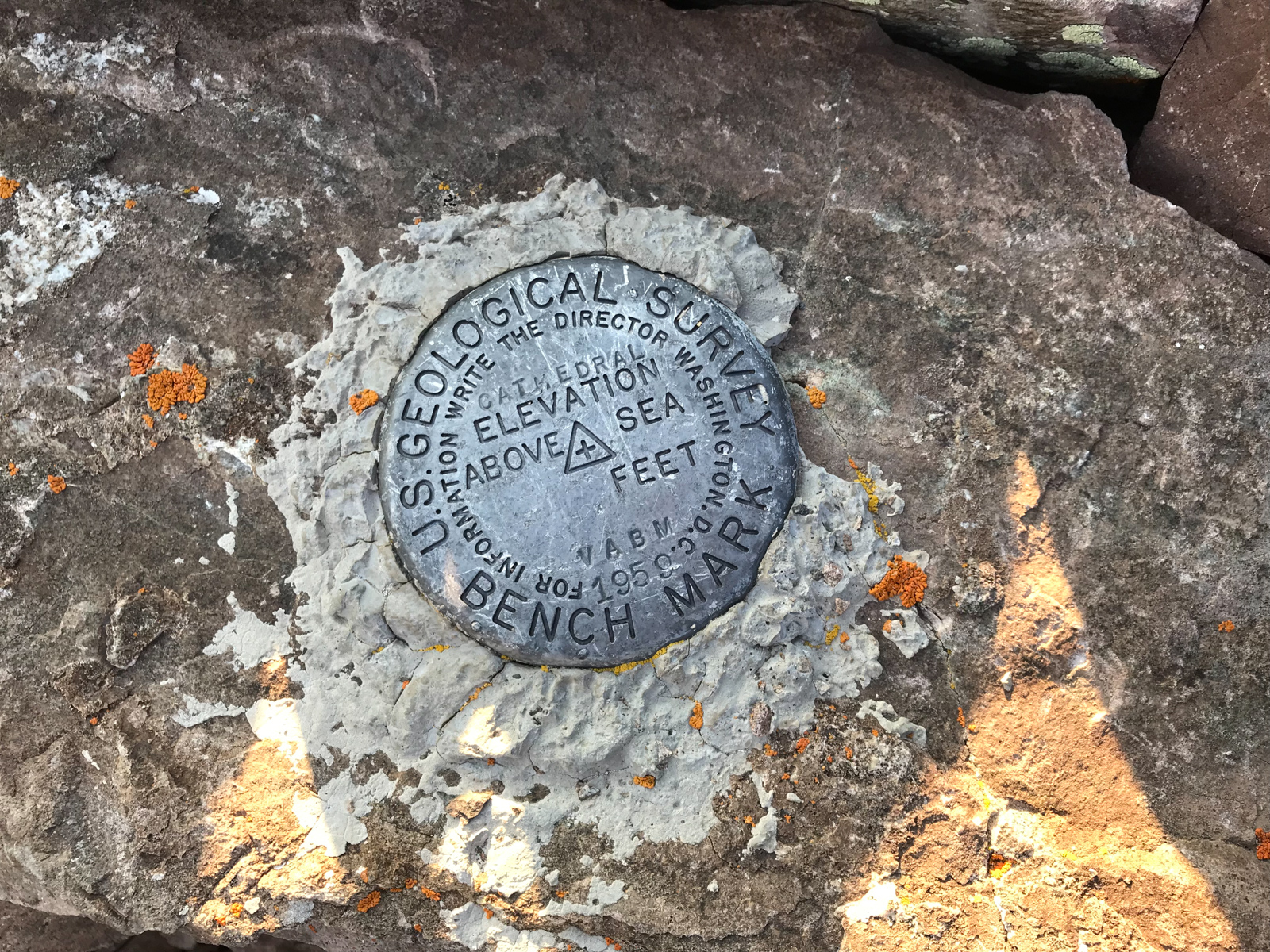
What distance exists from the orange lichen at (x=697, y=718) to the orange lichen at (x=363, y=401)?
48.2 inches

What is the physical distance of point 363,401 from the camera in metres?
2.51

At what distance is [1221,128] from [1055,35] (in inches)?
21.8

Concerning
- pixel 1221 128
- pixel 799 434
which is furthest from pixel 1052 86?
pixel 799 434

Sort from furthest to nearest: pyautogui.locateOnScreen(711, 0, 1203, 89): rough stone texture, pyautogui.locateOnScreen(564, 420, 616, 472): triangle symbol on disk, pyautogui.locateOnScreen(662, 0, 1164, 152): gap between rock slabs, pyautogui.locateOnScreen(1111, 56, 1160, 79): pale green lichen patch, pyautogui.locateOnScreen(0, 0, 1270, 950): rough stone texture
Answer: pyautogui.locateOnScreen(662, 0, 1164, 152): gap between rock slabs < pyautogui.locateOnScreen(1111, 56, 1160, 79): pale green lichen patch < pyautogui.locateOnScreen(711, 0, 1203, 89): rough stone texture < pyautogui.locateOnScreen(564, 420, 616, 472): triangle symbol on disk < pyautogui.locateOnScreen(0, 0, 1270, 950): rough stone texture

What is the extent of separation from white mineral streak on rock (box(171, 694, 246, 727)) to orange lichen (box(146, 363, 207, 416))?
0.80 metres

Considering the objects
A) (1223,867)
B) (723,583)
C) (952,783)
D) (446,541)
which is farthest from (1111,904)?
(446,541)

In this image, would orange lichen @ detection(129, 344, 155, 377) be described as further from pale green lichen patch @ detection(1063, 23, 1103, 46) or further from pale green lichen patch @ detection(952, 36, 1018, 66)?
pale green lichen patch @ detection(1063, 23, 1103, 46)

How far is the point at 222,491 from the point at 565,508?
0.96 meters

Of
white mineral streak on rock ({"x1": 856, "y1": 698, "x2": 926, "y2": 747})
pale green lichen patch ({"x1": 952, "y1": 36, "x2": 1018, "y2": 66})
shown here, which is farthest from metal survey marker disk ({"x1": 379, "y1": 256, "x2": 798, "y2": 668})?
pale green lichen patch ({"x1": 952, "y1": 36, "x2": 1018, "y2": 66})

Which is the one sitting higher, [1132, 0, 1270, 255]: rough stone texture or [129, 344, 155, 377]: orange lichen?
[1132, 0, 1270, 255]: rough stone texture

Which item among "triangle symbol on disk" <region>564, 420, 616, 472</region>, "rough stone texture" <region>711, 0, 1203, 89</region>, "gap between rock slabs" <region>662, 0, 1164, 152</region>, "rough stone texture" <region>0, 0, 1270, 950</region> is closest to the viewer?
"rough stone texture" <region>0, 0, 1270, 950</region>

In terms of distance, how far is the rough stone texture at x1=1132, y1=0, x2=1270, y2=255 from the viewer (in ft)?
8.37

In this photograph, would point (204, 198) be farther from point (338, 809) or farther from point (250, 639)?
point (338, 809)

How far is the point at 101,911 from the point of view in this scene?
7.65 ft
